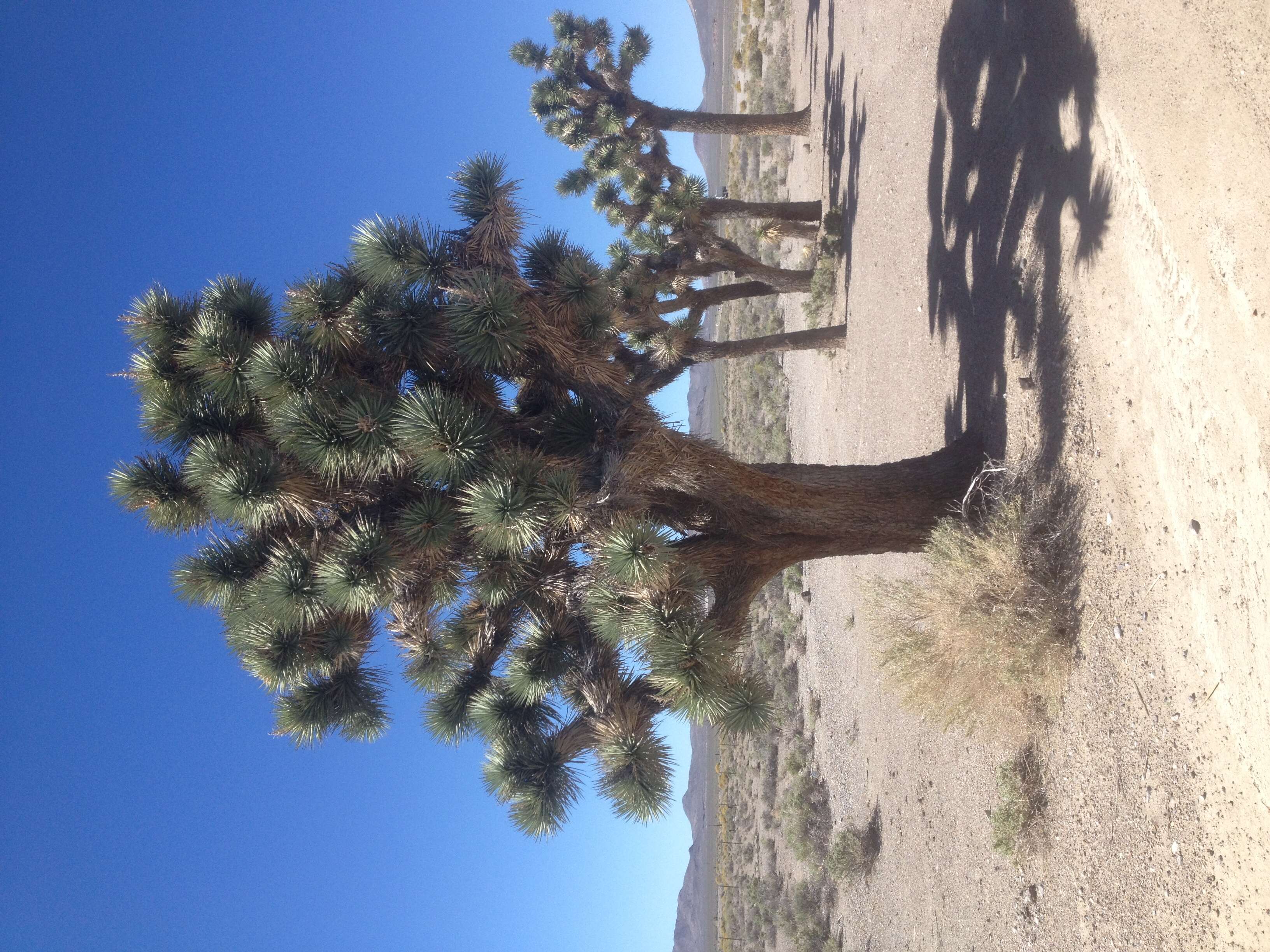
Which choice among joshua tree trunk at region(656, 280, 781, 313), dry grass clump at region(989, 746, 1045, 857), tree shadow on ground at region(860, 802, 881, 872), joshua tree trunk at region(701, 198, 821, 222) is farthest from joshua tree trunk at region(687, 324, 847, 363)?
tree shadow on ground at region(860, 802, 881, 872)

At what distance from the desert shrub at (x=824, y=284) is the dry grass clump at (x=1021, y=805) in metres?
10.3

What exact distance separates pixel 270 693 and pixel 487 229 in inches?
179

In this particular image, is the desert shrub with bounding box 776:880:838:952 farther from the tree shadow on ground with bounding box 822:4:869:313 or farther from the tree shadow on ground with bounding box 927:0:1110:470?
the tree shadow on ground with bounding box 822:4:869:313

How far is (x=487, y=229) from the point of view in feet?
22.2

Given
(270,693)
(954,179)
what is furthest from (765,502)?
(954,179)

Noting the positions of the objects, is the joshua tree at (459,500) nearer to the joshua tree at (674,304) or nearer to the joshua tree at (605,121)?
the joshua tree at (674,304)

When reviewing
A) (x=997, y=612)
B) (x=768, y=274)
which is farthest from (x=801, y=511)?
(x=768, y=274)

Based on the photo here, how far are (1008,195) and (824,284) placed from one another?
23.1 feet

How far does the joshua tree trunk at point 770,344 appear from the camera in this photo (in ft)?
43.2

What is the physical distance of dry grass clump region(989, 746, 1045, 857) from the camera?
25.7 feet

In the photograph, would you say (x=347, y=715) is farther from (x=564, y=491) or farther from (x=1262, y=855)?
(x=1262, y=855)

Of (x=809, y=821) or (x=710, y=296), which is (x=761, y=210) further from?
(x=809, y=821)

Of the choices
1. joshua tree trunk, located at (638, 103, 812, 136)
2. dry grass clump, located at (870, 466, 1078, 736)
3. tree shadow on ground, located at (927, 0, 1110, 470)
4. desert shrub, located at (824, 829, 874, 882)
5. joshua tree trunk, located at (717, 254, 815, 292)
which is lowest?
desert shrub, located at (824, 829, 874, 882)

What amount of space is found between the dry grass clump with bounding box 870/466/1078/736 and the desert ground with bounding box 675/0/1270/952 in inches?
8.6
